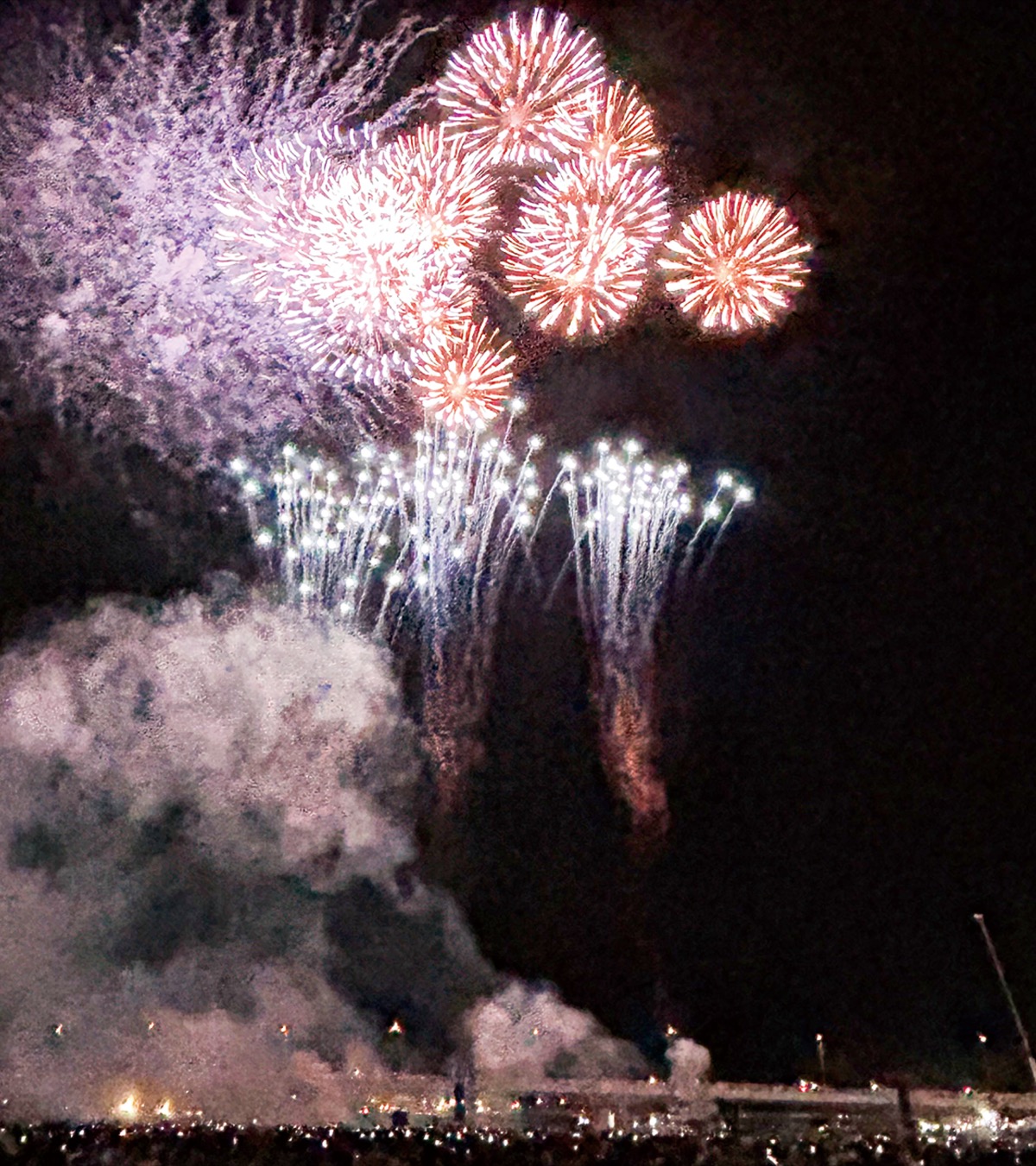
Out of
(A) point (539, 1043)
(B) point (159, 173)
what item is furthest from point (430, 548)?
(A) point (539, 1043)

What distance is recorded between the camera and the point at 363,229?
27.3ft

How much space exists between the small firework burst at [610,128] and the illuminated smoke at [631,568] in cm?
312

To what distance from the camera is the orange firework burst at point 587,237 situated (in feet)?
27.6

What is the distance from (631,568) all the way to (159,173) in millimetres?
6745

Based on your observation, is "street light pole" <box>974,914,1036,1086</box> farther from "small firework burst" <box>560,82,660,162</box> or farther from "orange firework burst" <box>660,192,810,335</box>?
"small firework burst" <box>560,82,660,162</box>

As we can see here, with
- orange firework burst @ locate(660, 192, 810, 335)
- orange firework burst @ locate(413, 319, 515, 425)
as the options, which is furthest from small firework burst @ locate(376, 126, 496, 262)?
orange firework burst @ locate(660, 192, 810, 335)

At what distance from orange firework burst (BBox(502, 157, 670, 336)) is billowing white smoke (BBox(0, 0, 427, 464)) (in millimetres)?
1946

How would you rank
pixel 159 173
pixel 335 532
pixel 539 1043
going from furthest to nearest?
pixel 539 1043, pixel 335 532, pixel 159 173

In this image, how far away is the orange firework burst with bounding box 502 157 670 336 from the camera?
8.42 metres

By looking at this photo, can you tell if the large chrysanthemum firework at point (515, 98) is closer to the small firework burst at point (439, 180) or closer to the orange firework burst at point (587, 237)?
the small firework burst at point (439, 180)

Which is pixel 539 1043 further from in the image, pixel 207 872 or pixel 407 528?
pixel 407 528

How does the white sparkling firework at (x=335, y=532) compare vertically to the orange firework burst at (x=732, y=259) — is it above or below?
below

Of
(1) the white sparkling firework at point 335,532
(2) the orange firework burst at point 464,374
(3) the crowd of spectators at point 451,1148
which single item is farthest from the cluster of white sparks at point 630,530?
(3) the crowd of spectators at point 451,1148

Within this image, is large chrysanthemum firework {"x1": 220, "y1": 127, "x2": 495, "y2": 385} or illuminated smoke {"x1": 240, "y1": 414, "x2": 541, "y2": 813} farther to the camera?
illuminated smoke {"x1": 240, "y1": 414, "x2": 541, "y2": 813}
